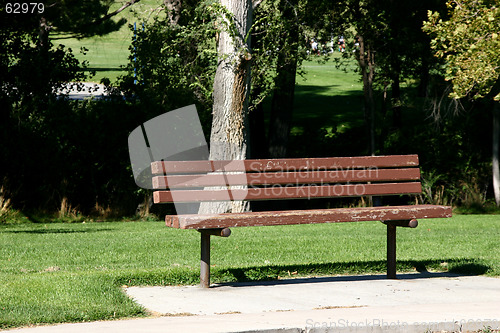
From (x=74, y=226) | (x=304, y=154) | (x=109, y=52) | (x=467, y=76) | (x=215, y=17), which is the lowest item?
(x=74, y=226)

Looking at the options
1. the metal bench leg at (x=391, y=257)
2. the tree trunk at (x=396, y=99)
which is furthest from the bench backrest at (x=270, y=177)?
the tree trunk at (x=396, y=99)

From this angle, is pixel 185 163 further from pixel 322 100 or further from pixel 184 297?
pixel 322 100

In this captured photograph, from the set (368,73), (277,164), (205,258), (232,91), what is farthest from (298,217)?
(368,73)

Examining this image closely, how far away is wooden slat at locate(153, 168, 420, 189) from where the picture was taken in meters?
7.44

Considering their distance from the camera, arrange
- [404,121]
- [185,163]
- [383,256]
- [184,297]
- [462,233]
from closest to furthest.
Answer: [184,297], [185,163], [383,256], [462,233], [404,121]

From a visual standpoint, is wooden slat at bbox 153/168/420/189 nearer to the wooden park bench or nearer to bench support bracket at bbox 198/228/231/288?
the wooden park bench

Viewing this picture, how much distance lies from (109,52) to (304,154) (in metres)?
48.3

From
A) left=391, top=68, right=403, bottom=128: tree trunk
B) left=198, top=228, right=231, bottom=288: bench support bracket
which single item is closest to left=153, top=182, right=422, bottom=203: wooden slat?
left=198, top=228, right=231, bottom=288: bench support bracket

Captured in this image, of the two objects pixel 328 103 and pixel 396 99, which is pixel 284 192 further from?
pixel 328 103

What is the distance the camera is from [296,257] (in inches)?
392

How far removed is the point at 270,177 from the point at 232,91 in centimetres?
699

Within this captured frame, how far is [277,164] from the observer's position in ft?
26.1

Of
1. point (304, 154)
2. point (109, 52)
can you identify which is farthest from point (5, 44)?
point (109, 52)

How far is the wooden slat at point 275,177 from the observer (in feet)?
24.4
